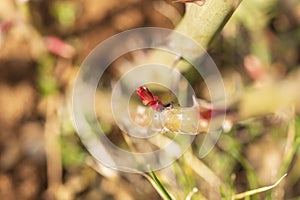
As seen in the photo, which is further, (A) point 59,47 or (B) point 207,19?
(A) point 59,47

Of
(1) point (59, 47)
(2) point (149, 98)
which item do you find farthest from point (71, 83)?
(2) point (149, 98)

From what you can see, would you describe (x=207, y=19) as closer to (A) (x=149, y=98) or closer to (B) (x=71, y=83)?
(A) (x=149, y=98)

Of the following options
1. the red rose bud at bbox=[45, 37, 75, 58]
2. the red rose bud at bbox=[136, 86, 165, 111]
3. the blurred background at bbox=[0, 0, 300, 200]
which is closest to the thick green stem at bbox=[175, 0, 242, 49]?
the red rose bud at bbox=[136, 86, 165, 111]

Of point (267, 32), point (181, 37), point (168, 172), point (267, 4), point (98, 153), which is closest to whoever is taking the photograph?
point (181, 37)

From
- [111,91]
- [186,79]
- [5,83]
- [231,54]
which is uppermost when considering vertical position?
[186,79]

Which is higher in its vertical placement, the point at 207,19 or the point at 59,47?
the point at 207,19

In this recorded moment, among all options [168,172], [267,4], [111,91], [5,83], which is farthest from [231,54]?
[5,83]

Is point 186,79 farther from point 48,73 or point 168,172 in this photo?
point 48,73

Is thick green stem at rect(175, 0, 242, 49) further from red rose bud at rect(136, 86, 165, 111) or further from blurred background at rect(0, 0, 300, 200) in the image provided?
blurred background at rect(0, 0, 300, 200)
